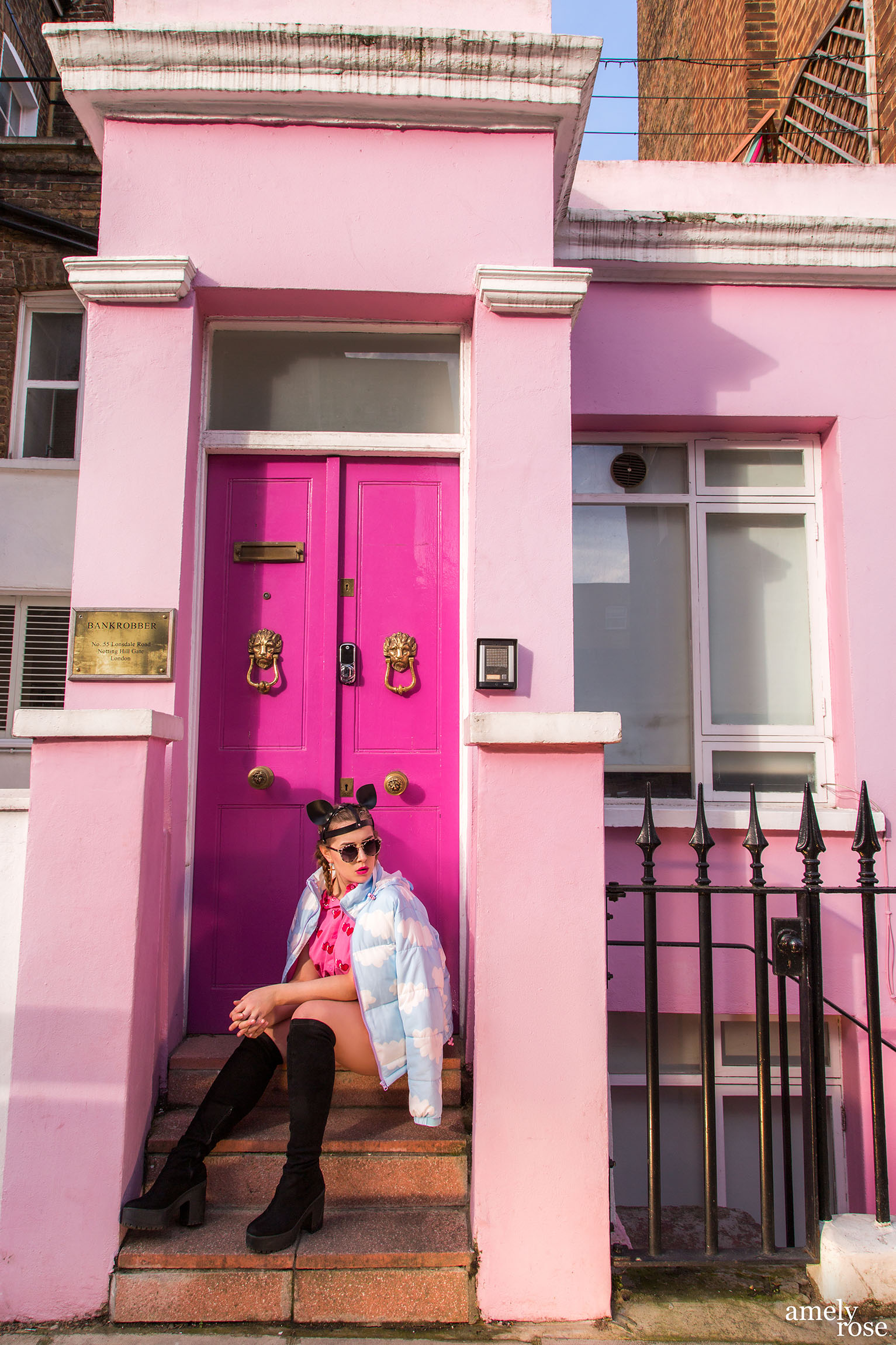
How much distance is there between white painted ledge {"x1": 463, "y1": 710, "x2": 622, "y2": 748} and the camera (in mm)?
3045

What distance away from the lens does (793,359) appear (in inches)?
188

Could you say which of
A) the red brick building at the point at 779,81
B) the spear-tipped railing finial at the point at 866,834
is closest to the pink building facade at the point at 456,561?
the spear-tipped railing finial at the point at 866,834

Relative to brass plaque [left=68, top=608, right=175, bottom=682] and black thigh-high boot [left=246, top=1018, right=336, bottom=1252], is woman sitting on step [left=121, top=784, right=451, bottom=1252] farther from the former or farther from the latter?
brass plaque [left=68, top=608, right=175, bottom=682]

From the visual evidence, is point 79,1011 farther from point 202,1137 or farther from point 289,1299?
point 289,1299

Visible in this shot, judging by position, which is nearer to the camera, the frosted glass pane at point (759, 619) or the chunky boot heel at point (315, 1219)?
the chunky boot heel at point (315, 1219)

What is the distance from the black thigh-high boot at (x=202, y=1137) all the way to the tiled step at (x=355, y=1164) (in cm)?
11

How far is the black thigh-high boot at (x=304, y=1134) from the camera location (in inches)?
113

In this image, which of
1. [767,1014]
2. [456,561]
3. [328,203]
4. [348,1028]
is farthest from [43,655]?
[767,1014]

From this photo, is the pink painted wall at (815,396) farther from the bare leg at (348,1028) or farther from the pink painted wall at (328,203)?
the bare leg at (348,1028)

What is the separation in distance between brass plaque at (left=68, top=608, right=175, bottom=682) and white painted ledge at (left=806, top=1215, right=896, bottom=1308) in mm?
3191

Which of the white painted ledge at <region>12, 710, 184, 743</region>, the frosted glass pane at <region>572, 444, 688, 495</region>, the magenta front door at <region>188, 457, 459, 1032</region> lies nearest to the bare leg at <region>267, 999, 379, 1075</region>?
the magenta front door at <region>188, 457, 459, 1032</region>

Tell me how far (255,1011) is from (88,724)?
1.18 metres

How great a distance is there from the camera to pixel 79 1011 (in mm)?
3053

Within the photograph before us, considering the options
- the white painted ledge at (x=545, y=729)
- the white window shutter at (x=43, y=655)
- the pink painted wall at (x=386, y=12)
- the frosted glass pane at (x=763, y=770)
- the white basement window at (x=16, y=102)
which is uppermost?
the white basement window at (x=16, y=102)
